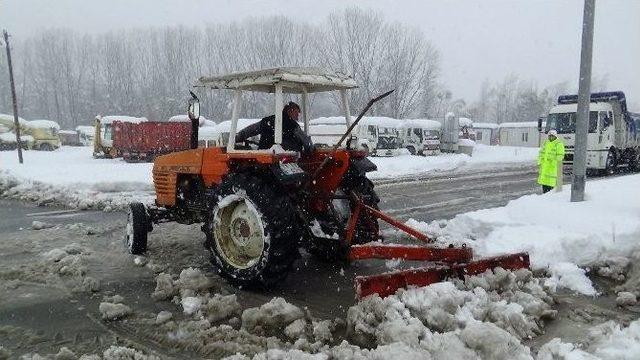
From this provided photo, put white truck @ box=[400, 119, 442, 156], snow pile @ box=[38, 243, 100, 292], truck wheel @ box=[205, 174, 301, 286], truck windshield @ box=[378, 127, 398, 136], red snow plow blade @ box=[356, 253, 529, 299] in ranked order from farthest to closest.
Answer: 1. white truck @ box=[400, 119, 442, 156]
2. truck windshield @ box=[378, 127, 398, 136]
3. snow pile @ box=[38, 243, 100, 292]
4. truck wheel @ box=[205, 174, 301, 286]
5. red snow plow blade @ box=[356, 253, 529, 299]

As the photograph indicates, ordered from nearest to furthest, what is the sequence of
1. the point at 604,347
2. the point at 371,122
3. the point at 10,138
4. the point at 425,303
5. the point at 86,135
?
the point at 604,347 < the point at 425,303 < the point at 371,122 < the point at 10,138 < the point at 86,135

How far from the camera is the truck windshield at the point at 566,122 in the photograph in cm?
1859

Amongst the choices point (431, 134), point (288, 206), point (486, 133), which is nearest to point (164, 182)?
point (288, 206)

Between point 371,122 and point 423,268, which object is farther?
point 371,122

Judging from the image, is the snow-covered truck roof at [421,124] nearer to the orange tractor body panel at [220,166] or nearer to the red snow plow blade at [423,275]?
the orange tractor body panel at [220,166]

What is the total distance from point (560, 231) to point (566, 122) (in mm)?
14212

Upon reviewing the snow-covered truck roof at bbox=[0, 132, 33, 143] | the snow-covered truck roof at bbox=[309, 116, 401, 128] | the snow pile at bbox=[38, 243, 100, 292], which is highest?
the snow-covered truck roof at bbox=[309, 116, 401, 128]

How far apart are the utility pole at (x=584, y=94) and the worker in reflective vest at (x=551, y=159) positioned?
7.91ft

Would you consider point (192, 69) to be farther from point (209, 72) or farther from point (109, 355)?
point (109, 355)

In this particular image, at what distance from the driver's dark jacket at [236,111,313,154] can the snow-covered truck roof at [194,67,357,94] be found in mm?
418

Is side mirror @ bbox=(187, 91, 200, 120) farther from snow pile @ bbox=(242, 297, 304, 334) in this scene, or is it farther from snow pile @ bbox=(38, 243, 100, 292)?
snow pile @ bbox=(242, 297, 304, 334)

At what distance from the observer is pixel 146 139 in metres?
28.0

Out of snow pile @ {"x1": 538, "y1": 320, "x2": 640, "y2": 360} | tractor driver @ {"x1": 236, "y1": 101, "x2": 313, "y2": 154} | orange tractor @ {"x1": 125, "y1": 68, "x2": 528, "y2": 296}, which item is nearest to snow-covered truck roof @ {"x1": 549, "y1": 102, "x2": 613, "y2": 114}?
orange tractor @ {"x1": 125, "y1": 68, "x2": 528, "y2": 296}

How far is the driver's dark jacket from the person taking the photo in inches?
215
